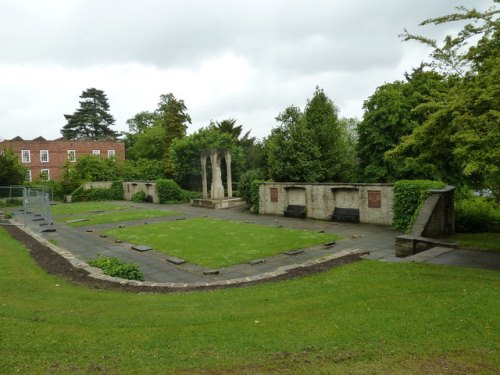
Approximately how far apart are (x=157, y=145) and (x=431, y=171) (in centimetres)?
4338

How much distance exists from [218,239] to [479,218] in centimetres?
1069

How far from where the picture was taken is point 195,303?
278 inches

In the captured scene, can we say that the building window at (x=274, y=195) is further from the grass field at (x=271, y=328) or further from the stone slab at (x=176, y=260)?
the grass field at (x=271, y=328)

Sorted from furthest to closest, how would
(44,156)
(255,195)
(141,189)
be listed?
(44,156)
(141,189)
(255,195)

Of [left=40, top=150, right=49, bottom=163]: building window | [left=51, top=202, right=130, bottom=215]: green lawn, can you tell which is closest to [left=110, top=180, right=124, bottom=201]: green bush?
[left=51, top=202, right=130, bottom=215]: green lawn

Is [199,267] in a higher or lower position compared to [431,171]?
lower

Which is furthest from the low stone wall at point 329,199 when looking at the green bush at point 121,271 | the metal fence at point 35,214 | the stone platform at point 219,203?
the metal fence at point 35,214

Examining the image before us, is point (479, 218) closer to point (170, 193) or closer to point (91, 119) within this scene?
point (170, 193)

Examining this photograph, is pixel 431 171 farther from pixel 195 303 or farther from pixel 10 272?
pixel 10 272

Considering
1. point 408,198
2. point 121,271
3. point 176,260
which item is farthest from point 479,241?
point 121,271

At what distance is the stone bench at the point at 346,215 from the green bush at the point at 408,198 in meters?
2.96

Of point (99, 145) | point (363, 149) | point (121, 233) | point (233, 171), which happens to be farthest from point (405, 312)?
point (99, 145)

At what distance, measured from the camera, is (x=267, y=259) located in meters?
11.9

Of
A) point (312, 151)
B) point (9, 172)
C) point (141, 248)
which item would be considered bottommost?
point (141, 248)
